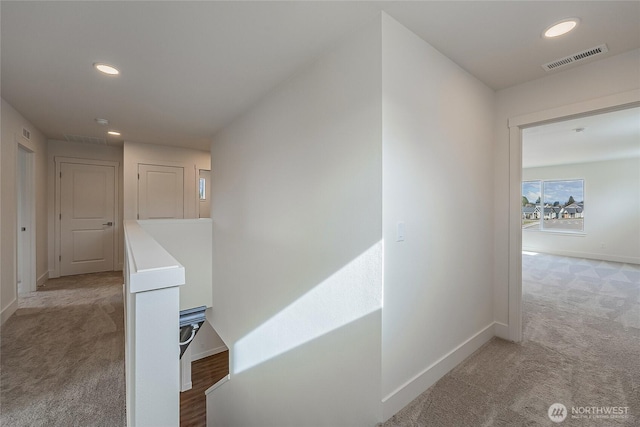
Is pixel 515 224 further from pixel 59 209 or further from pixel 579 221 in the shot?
pixel 579 221

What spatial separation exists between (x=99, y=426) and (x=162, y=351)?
4.74ft

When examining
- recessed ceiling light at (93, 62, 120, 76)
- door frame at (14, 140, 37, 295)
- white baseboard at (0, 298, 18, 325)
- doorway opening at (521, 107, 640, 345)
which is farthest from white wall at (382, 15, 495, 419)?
door frame at (14, 140, 37, 295)

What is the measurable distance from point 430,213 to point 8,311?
15.0 ft

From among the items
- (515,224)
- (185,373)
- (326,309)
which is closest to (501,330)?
(515,224)

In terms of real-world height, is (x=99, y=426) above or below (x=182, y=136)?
below

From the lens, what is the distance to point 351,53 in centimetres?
190

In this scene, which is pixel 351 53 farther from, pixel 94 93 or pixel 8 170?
pixel 8 170

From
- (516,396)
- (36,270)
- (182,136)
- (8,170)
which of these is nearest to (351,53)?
(516,396)

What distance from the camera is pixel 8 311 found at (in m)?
3.20

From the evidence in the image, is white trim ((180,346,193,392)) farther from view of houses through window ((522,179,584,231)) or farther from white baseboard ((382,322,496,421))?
view of houses through window ((522,179,584,231))

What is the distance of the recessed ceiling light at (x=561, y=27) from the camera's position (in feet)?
5.64

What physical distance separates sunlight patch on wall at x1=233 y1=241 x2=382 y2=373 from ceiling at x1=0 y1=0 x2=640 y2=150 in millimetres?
1434

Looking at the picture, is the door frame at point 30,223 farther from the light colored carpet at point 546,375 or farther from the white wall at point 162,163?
the light colored carpet at point 546,375

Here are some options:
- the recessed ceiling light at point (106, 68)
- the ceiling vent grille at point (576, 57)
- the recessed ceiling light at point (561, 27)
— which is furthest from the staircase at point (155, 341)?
the ceiling vent grille at point (576, 57)
